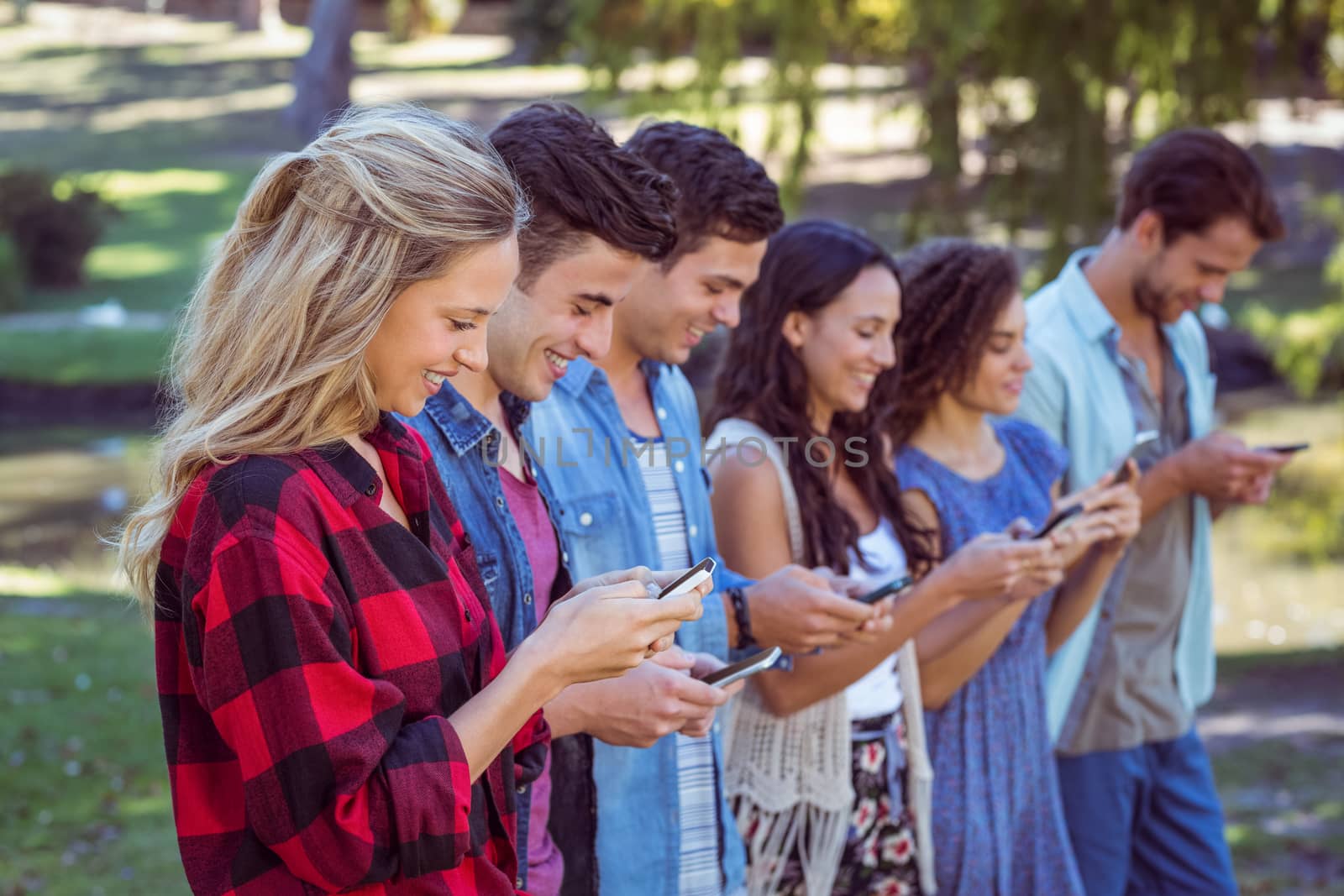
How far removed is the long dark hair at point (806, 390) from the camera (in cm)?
287

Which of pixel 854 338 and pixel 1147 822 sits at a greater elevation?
pixel 854 338

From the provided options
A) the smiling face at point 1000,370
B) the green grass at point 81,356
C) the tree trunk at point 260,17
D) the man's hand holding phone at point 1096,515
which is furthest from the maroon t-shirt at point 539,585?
the tree trunk at point 260,17

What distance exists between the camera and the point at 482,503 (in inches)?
84.5

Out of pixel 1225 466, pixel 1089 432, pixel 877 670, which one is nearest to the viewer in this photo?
pixel 877 670

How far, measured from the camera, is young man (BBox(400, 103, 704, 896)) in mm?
2139

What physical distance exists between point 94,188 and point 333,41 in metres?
5.19

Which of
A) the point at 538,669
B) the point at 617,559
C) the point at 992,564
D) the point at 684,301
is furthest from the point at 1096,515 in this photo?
the point at 538,669

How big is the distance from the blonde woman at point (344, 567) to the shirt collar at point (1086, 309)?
2051 millimetres

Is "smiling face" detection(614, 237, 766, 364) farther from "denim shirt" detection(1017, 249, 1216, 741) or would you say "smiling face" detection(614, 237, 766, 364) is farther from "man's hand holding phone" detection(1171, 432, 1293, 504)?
"man's hand holding phone" detection(1171, 432, 1293, 504)

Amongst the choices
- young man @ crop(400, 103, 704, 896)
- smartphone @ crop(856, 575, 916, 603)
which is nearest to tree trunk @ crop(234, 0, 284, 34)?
young man @ crop(400, 103, 704, 896)

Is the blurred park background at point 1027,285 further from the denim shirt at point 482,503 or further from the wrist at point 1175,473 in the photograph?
the wrist at point 1175,473

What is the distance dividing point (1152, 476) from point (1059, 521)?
0.63 metres

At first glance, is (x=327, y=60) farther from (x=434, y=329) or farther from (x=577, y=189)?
(x=434, y=329)

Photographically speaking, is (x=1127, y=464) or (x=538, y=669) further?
(x=1127, y=464)
